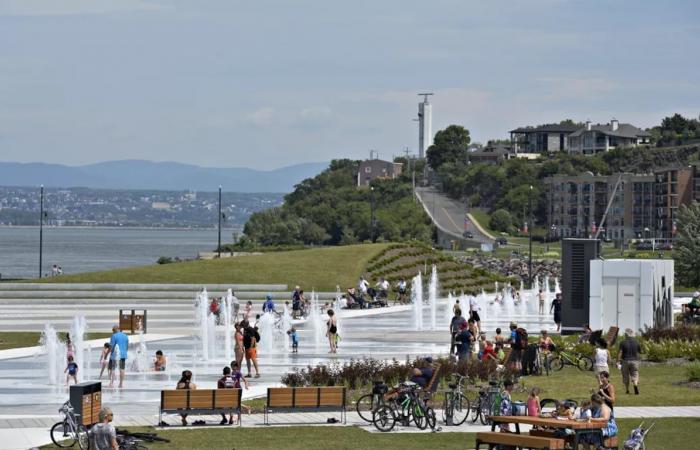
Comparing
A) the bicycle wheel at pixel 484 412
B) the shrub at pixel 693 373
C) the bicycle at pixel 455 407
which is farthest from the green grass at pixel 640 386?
the bicycle wheel at pixel 484 412

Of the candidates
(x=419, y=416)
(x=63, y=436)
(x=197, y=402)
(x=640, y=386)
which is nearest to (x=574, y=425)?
(x=419, y=416)

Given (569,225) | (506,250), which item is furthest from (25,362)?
(569,225)

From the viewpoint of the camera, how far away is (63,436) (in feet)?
78.5

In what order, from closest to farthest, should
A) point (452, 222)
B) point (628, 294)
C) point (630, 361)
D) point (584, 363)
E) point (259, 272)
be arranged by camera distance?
point (630, 361)
point (584, 363)
point (628, 294)
point (259, 272)
point (452, 222)

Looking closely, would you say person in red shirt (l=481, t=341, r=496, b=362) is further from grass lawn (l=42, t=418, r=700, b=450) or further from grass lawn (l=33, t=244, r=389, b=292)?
grass lawn (l=33, t=244, r=389, b=292)

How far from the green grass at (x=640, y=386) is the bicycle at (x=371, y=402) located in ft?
14.1

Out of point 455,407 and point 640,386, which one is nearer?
point 455,407

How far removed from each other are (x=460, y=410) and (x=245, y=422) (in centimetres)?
419

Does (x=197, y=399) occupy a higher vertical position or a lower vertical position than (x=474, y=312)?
lower

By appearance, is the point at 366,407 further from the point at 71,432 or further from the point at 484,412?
the point at 71,432

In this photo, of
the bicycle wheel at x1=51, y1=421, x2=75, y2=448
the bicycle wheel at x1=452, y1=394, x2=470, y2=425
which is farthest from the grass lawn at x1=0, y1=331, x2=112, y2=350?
the bicycle wheel at x1=452, y1=394, x2=470, y2=425

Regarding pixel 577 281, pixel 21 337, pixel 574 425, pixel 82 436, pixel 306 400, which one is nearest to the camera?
pixel 574 425

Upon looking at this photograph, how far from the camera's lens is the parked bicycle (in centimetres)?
2561

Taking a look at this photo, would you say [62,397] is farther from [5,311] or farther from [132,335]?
[5,311]
